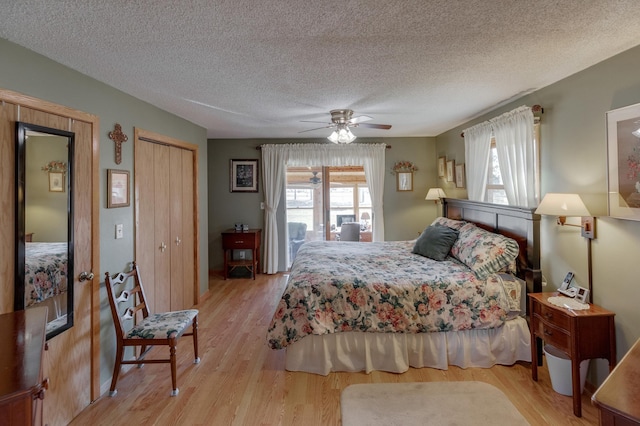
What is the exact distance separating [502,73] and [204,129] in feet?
12.1

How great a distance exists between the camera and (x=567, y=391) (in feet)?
7.57

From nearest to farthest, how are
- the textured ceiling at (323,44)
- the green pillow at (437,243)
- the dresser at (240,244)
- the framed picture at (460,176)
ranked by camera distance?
the textured ceiling at (323,44) < the green pillow at (437,243) < the framed picture at (460,176) < the dresser at (240,244)

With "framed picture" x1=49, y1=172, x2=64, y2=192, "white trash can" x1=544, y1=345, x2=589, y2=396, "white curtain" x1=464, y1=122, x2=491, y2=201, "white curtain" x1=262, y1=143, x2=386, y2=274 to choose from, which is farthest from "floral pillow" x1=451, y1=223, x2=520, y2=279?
"framed picture" x1=49, y1=172, x2=64, y2=192

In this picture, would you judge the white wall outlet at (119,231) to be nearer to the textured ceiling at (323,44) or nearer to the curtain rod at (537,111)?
the textured ceiling at (323,44)

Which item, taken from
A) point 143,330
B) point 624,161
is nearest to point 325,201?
point 143,330

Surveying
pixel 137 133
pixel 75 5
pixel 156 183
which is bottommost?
pixel 156 183

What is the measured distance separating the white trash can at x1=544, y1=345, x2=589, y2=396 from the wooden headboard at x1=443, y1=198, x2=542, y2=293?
0.58 meters

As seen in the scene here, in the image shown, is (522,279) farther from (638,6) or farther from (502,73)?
(638,6)

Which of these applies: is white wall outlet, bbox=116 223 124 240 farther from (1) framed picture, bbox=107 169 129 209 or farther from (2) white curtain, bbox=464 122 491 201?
(2) white curtain, bbox=464 122 491 201

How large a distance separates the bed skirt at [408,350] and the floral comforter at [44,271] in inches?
67.3

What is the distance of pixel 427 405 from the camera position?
2236 millimetres

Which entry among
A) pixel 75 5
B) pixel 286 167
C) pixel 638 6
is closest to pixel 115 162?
pixel 75 5

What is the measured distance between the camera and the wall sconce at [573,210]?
228 centimetres

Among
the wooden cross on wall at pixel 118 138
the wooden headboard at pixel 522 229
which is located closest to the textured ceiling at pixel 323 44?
the wooden cross on wall at pixel 118 138
